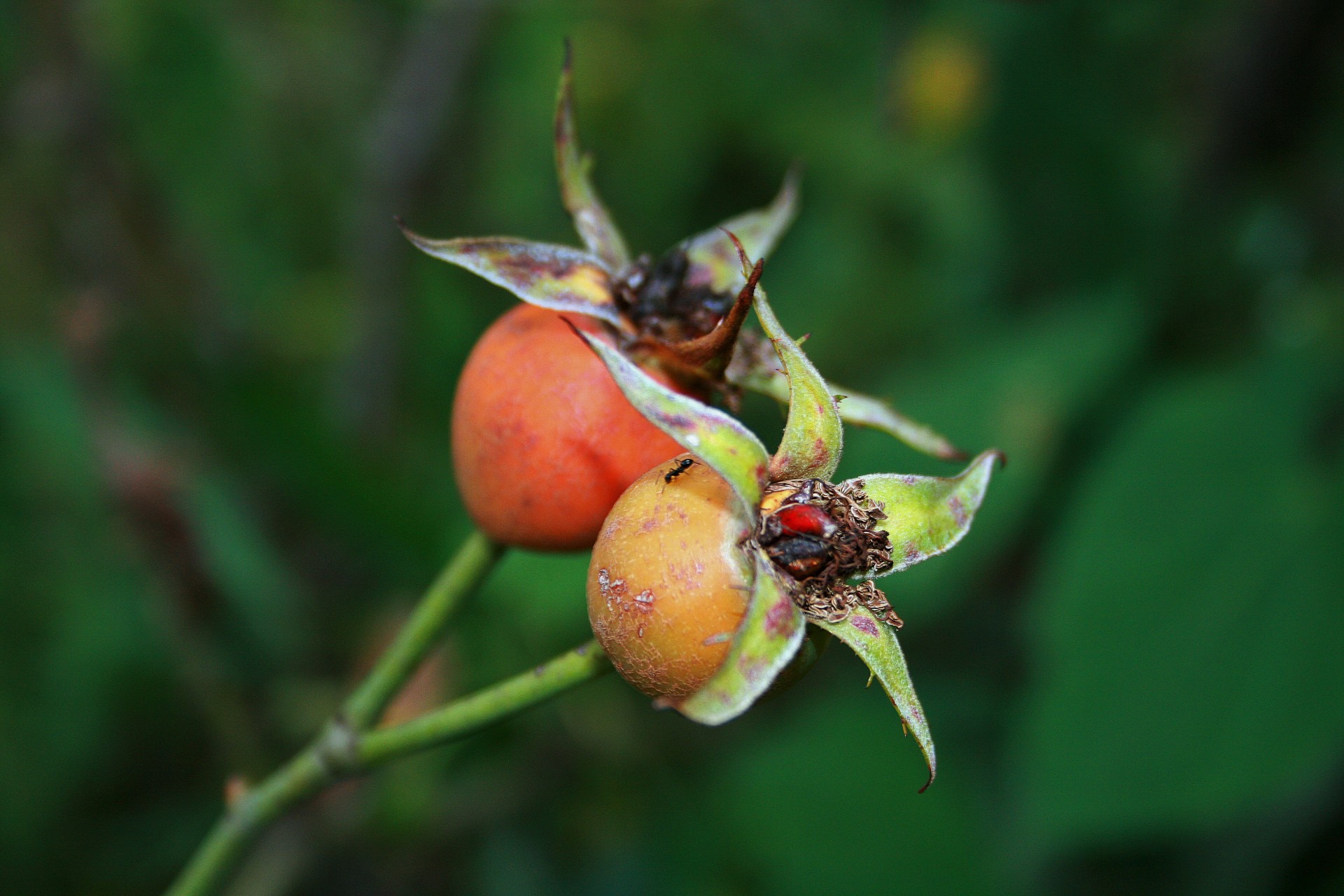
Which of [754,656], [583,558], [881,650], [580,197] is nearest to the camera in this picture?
[754,656]

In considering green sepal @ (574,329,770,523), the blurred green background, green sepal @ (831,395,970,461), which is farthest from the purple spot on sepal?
the blurred green background

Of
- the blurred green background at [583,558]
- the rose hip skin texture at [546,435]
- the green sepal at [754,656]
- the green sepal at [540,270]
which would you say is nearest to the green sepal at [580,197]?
the green sepal at [540,270]

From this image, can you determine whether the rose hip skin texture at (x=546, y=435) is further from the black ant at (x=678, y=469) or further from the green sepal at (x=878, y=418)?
the green sepal at (x=878, y=418)

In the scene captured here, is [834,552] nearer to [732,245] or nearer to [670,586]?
[670,586]

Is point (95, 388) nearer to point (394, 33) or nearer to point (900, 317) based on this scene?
→ point (394, 33)

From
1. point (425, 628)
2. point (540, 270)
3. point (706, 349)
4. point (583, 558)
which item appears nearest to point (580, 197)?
point (540, 270)

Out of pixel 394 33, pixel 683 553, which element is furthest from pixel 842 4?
pixel 683 553

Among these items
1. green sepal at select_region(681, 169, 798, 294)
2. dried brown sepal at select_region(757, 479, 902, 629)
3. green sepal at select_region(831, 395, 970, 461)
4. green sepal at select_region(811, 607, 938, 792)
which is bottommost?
green sepal at select_region(811, 607, 938, 792)

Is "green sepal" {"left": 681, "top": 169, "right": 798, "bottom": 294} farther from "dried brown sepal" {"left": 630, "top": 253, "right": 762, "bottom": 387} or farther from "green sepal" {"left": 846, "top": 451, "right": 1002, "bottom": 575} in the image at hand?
"green sepal" {"left": 846, "top": 451, "right": 1002, "bottom": 575}
